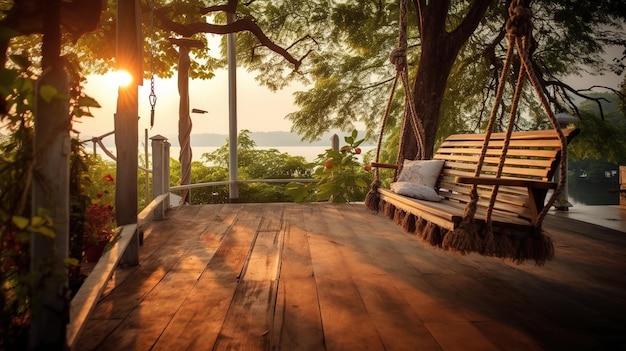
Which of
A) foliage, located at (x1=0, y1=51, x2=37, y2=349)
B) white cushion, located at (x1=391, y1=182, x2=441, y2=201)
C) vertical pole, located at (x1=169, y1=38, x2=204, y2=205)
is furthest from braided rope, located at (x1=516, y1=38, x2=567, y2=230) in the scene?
vertical pole, located at (x1=169, y1=38, x2=204, y2=205)

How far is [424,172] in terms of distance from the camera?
328 centimetres

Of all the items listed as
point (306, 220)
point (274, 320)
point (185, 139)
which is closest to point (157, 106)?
point (306, 220)

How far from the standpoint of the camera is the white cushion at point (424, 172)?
3.26 metres

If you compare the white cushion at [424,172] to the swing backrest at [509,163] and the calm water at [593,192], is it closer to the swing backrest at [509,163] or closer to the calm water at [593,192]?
the swing backrest at [509,163]

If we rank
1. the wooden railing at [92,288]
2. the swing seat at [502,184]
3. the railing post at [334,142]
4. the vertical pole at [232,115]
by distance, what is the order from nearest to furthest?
1. the wooden railing at [92,288]
2. the swing seat at [502,184]
3. the railing post at [334,142]
4. the vertical pole at [232,115]

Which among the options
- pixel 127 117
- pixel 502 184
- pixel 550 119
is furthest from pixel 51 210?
pixel 550 119

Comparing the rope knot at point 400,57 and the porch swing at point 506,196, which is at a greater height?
the rope knot at point 400,57

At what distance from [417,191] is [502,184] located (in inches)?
44.9

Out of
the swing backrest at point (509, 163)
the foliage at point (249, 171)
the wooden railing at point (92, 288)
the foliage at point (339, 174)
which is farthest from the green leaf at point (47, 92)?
the foliage at point (249, 171)

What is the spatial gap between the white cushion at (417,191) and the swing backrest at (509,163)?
6.1 inches

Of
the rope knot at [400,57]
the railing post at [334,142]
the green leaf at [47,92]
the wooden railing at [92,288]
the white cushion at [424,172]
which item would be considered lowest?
the wooden railing at [92,288]

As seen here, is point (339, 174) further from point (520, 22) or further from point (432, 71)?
point (520, 22)

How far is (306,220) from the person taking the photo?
4.01 m

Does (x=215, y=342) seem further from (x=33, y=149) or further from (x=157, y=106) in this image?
(x=157, y=106)
